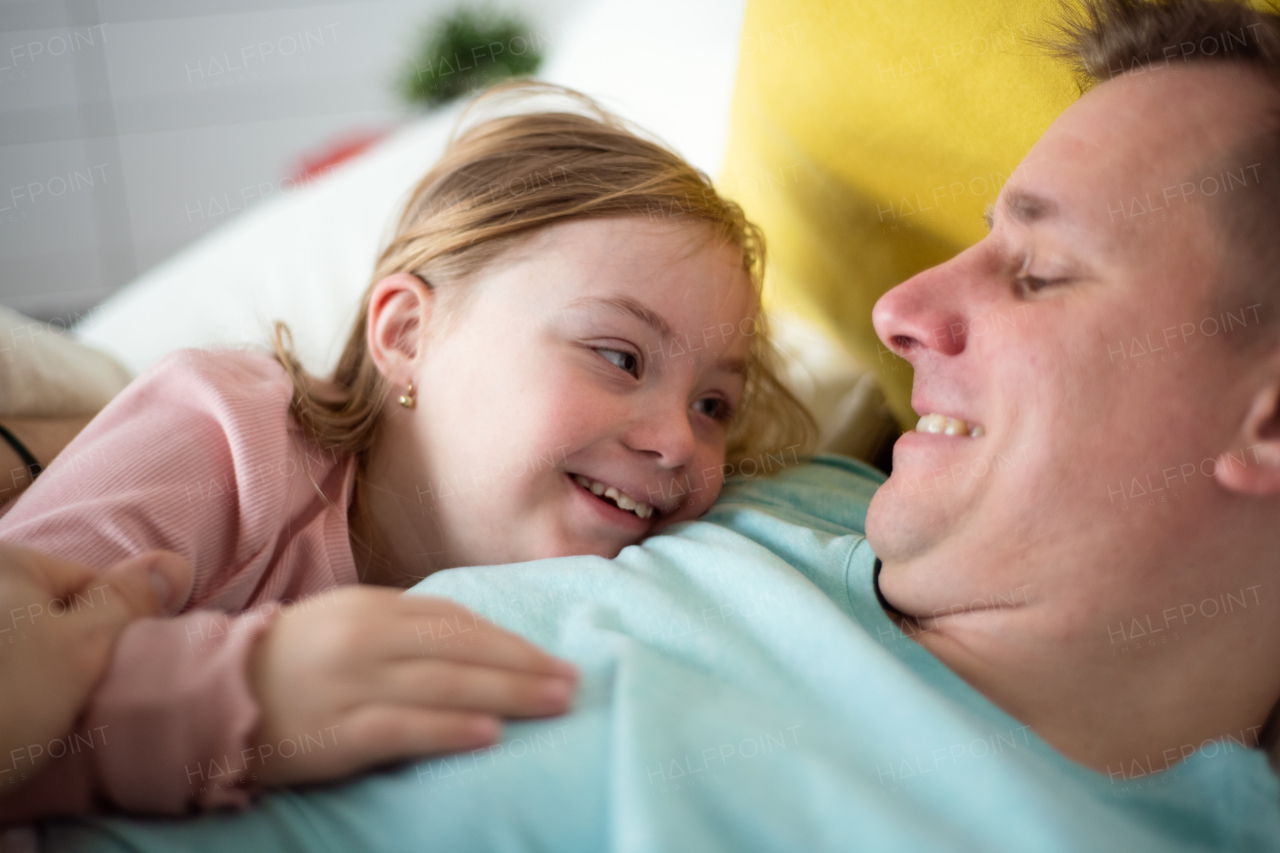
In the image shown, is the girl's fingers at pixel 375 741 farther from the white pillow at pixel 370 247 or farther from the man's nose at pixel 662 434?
the white pillow at pixel 370 247

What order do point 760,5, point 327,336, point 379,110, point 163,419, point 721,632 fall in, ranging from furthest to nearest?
point 379,110 < point 327,336 < point 760,5 < point 163,419 < point 721,632

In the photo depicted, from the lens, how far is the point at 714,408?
4.37 ft

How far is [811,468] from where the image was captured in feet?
4.53

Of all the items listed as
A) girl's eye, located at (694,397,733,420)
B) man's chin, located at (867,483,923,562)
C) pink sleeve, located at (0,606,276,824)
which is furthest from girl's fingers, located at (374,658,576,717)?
girl's eye, located at (694,397,733,420)

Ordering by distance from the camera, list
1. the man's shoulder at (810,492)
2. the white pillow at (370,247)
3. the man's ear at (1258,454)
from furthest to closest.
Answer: the white pillow at (370,247) → the man's shoulder at (810,492) → the man's ear at (1258,454)

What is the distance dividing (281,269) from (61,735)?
1.43m

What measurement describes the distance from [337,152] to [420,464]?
7.63 ft

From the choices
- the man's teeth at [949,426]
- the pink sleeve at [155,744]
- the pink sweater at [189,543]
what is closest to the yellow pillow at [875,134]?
the man's teeth at [949,426]

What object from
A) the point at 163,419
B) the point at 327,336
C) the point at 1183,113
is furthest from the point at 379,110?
the point at 1183,113

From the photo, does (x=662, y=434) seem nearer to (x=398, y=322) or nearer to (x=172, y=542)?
(x=398, y=322)

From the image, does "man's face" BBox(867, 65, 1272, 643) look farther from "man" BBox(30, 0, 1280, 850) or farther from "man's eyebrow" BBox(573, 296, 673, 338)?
"man's eyebrow" BBox(573, 296, 673, 338)

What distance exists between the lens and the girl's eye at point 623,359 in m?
1.17

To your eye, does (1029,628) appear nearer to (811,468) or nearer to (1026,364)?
(1026,364)

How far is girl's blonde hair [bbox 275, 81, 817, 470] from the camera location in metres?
1.27
